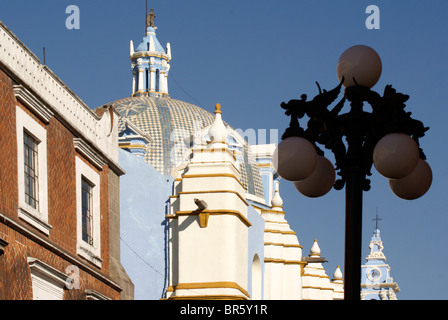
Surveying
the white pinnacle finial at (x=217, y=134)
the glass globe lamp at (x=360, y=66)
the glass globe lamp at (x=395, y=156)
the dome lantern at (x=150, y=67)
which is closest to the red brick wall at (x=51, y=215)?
the white pinnacle finial at (x=217, y=134)

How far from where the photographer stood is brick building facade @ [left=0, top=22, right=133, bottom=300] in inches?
629

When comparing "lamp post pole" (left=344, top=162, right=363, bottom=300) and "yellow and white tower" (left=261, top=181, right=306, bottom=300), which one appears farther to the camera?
"yellow and white tower" (left=261, top=181, right=306, bottom=300)

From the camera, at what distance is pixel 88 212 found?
1933 cm

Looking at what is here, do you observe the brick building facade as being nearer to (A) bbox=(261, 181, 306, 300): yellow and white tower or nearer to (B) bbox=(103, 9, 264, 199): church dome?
(A) bbox=(261, 181, 306, 300): yellow and white tower

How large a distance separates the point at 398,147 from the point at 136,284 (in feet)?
51.5

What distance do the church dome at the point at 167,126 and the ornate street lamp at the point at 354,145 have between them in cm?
3095

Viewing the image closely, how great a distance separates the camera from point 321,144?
11.4 metres

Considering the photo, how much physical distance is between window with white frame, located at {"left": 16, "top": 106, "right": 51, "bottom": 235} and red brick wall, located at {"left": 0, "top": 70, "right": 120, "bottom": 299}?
150mm

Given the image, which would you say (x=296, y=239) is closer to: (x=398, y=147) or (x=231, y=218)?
(x=231, y=218)

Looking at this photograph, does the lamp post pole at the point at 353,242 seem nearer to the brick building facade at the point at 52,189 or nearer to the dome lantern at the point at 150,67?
the brick building facade at the point at 52,189

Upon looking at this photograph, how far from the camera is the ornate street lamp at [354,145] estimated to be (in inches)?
417

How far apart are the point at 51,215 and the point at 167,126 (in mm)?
33869

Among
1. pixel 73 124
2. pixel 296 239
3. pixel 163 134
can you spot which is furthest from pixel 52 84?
pixel 163 134

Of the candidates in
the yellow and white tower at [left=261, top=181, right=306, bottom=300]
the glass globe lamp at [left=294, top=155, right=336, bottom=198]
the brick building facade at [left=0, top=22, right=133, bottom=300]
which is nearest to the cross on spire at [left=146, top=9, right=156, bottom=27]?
the yellow and white tower at [left=261, top=181, right=306, bottom=300]
